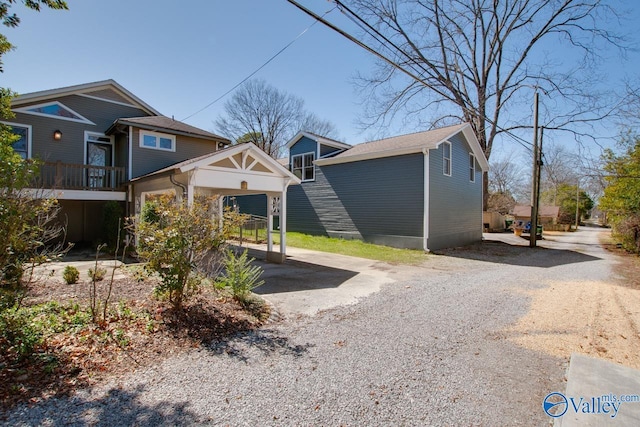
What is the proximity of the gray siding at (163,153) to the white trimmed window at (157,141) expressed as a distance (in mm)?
131

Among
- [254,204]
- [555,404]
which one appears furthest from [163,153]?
[555,404]

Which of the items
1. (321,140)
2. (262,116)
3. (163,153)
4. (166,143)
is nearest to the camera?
(163,153)

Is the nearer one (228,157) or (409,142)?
(228,157)

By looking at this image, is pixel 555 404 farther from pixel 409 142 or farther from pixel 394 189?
pixel 409 142

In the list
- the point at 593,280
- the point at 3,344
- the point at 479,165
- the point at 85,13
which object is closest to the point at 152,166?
the point at 85,13

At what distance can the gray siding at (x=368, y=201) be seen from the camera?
1355cm

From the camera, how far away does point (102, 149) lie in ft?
43.2

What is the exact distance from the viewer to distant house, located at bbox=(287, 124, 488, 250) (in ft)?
44.3

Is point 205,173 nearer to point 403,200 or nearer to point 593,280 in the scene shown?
point 403,200

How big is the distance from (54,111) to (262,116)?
84.8ft

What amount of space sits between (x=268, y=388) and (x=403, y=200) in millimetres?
11785

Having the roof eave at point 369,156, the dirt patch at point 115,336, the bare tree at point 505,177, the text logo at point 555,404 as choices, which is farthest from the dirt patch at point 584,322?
the bare tree at point 505,177

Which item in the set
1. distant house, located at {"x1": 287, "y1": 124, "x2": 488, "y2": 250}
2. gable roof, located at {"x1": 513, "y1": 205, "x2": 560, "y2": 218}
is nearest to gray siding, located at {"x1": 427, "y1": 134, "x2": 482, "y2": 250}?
distant house, located at {"x1": 287, "y1": 124, "x2": 488, "y2": 250}

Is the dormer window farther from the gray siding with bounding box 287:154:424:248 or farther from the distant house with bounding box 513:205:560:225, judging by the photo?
the distant house with bounding box 513:205:560:225
